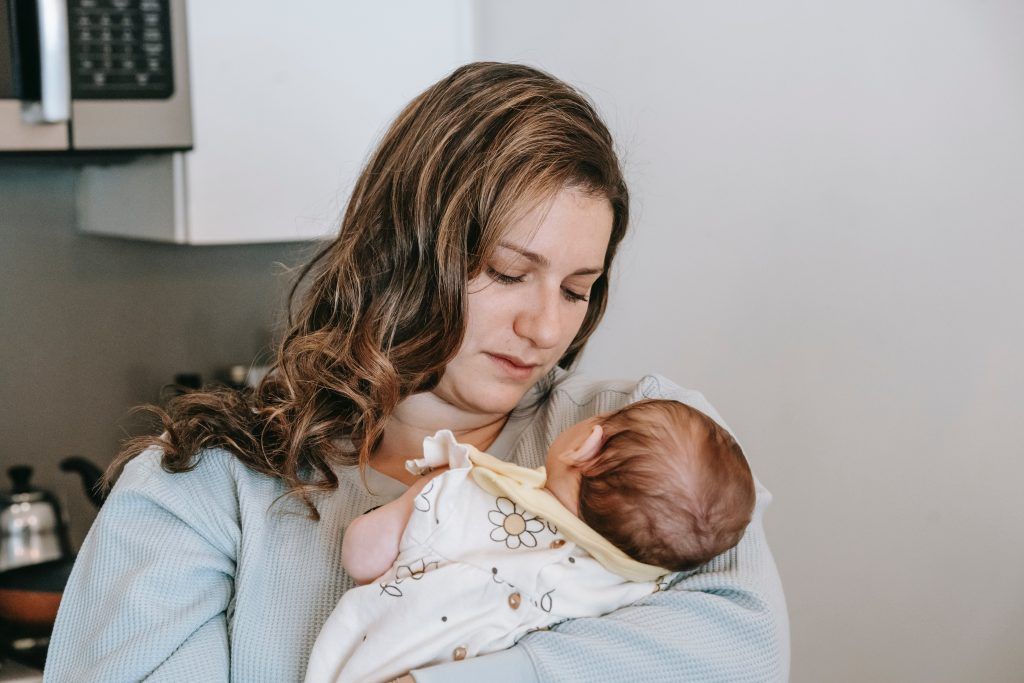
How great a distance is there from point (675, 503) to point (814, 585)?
0.85 m

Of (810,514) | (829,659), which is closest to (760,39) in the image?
(810,514)

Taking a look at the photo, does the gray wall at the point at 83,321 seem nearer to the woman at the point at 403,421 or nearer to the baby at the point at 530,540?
the woman at the point at 403,421

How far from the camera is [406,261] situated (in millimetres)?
1267

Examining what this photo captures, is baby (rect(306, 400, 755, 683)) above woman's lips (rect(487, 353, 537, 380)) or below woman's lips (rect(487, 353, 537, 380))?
below

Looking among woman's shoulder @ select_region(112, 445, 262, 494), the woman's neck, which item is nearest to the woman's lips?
the woman's neck

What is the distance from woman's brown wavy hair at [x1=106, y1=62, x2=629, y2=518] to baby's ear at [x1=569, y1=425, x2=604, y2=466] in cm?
23

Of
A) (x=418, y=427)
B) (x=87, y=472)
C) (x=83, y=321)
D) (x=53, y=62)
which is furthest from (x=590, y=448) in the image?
(x=83, y=321)

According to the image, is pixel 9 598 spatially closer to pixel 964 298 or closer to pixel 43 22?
pixel 43 22

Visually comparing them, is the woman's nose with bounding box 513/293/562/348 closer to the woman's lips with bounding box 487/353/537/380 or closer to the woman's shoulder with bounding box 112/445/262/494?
the woman's lips with bounding box 487/353/537/380

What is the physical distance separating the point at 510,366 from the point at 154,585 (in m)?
0.47

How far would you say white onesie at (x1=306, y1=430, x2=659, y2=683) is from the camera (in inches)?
39.9

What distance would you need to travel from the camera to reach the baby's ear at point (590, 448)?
106 cm

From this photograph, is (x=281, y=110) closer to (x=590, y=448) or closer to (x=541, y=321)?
(x=541, y=321)

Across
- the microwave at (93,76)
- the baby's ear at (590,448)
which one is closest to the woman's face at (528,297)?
the baby's ear at (590,448)
